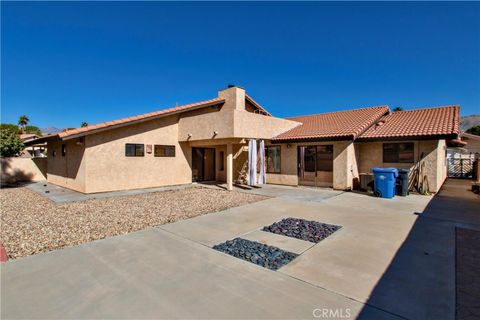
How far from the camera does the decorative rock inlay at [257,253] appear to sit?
16.5ft

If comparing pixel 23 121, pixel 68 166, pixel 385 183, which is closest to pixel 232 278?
pixel 385 183

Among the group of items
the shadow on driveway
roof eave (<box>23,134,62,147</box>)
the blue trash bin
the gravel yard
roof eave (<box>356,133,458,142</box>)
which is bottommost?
the shadow on driveway

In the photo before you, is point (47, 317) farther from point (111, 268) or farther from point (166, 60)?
point (166, 60)

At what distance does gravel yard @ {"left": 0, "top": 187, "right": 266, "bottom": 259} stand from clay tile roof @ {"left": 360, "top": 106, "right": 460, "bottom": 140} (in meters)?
8.73

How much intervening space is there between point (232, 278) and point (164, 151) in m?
13.4

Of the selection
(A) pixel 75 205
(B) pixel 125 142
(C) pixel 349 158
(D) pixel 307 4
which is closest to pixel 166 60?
(B) pixel 125 142

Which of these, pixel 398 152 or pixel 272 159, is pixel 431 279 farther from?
pixel 272 159

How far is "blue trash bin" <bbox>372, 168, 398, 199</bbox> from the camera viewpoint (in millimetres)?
12344

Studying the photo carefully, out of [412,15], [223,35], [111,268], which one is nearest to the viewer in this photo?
[111,268]

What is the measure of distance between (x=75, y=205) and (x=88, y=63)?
49.6 ft

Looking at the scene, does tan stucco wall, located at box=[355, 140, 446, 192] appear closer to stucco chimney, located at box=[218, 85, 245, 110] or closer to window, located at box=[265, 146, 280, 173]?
window, located at box=[265, 146, 280, 173]

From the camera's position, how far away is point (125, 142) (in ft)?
48.1

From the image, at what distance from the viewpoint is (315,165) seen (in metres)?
16.1

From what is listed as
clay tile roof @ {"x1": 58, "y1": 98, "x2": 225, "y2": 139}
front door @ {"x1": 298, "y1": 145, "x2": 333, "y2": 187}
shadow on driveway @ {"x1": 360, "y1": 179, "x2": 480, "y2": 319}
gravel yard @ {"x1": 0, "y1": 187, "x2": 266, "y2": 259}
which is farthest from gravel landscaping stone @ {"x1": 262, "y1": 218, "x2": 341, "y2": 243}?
clay tile roof @ {"x1": 58, "y1": 98, "x2": 225, "y2": 139}
